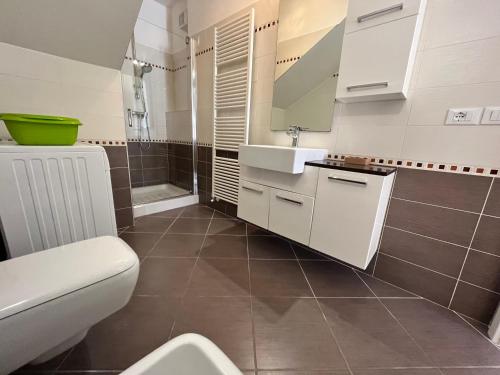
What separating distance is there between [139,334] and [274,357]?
63cm

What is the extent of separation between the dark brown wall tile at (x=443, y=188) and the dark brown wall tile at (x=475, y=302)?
1.50ft

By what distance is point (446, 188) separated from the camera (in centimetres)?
115

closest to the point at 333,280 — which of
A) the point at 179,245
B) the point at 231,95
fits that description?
the point at 179,245

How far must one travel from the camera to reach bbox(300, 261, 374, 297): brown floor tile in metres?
1.30

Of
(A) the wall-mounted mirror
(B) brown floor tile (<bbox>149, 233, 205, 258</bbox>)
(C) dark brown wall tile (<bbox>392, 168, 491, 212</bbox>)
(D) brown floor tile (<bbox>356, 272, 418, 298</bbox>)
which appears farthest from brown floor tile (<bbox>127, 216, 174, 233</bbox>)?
(C) dark brown wall tile (<bbox>392, 168, 491, 212</bbox>)

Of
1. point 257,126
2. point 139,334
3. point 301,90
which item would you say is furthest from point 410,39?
point 139,334

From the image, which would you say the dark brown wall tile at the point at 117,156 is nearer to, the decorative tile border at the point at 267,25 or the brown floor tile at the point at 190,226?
the brown floor tile at the point at 190,226

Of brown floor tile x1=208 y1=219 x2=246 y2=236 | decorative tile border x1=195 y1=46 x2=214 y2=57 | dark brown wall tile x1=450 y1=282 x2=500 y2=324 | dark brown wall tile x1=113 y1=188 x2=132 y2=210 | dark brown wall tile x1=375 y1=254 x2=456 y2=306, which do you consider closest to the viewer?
dark brown wall tile x1=450 y1=282 x2=500 y2=324

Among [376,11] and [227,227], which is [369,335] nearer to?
[227,227]

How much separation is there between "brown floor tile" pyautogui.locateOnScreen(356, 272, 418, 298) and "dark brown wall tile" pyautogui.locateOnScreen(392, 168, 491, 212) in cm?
61

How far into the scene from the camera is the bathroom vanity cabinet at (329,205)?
1126mm

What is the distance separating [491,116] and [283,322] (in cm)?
145

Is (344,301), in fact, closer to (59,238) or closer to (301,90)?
(301,90)

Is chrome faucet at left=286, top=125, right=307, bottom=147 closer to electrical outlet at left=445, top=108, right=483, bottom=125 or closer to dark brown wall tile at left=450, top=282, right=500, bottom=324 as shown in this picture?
electrical outlet at left=445, top=108, right=483, bottom=125
